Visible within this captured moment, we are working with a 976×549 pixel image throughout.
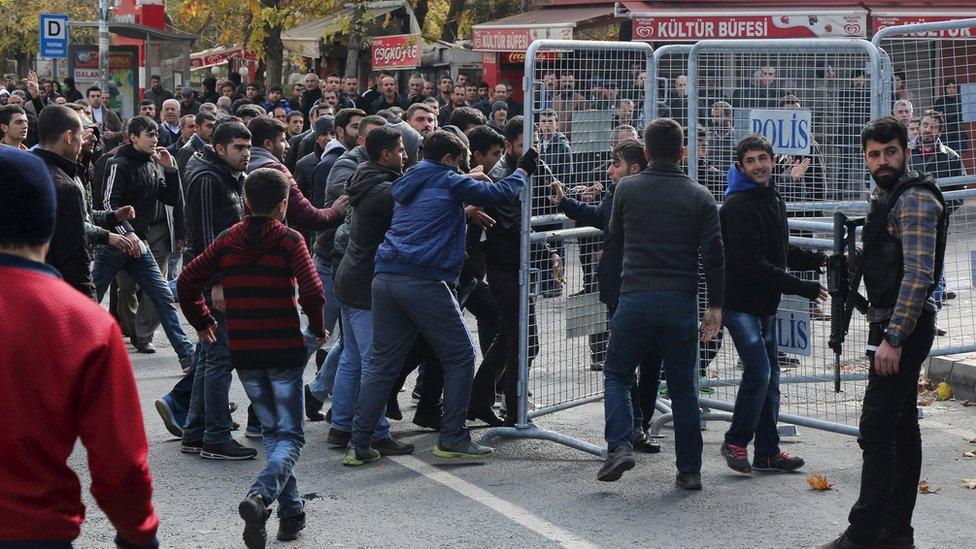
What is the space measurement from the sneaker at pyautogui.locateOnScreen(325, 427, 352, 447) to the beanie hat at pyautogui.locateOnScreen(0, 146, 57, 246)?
181 inches

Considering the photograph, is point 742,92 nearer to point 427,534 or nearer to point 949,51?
point 949,51

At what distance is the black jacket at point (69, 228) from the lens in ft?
22.6

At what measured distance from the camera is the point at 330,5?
30.5 metres

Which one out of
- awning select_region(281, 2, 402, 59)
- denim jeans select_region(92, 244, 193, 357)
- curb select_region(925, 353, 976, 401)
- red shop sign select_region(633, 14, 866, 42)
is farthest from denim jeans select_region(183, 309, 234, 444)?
awning select_region(281, 2, 402, 59)

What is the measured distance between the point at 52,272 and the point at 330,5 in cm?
2825

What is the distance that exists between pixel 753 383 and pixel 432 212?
6.15ft

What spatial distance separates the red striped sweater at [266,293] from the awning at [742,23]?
670 inches

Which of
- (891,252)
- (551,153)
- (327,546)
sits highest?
(551,153)

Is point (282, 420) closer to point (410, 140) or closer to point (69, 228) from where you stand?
point (69, 228)

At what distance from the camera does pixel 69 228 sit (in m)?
6.89

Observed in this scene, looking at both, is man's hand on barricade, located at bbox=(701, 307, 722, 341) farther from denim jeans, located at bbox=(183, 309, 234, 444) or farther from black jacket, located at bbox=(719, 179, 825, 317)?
denim jeans, located at bbox=(183, 309, 234, 444)

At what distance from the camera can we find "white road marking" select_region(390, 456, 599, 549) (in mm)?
5785

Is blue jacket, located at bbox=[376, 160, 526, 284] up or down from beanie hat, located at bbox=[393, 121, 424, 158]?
down

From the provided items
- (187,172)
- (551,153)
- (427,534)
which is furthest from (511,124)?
(427,534)
